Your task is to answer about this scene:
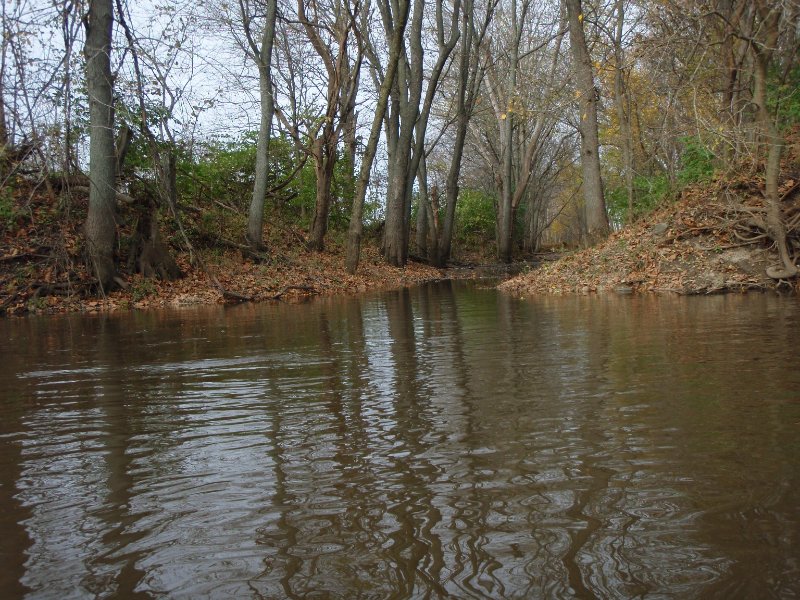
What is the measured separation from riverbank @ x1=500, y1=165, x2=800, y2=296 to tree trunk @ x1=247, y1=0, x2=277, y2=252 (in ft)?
27.1

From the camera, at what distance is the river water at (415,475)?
1856 millimetres

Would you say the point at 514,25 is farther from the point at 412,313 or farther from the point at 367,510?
the point at 367,510

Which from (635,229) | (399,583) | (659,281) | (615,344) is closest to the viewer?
(399,583)

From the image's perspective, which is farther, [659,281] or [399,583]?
[659,281]

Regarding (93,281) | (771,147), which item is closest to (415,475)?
(771,147)

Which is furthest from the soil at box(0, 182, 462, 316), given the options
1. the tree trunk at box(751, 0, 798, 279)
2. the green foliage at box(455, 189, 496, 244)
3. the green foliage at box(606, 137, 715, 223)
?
the green foliage at box(455, 189, 496, 244)

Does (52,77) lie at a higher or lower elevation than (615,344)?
higher

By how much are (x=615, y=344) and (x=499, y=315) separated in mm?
3415

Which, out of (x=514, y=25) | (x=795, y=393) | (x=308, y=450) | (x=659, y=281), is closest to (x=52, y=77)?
(x=308, y=450)

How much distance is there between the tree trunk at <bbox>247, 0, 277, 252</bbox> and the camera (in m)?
19.1

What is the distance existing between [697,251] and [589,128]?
19.9 ft

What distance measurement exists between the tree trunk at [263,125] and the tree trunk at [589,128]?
28.0 ft

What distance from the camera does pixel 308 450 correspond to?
10.1ft

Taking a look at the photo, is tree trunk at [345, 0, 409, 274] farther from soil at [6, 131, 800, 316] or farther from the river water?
the river water
